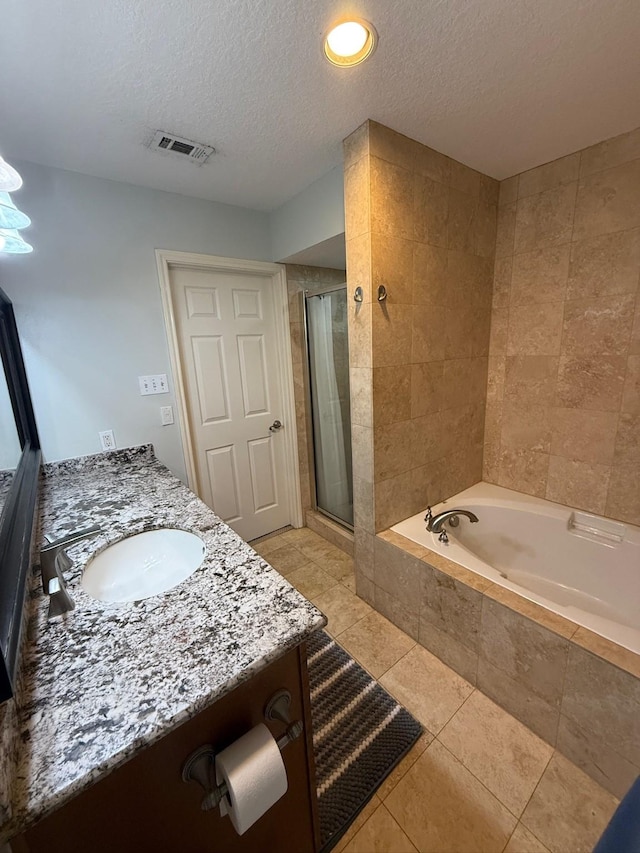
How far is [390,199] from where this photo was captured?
157cm

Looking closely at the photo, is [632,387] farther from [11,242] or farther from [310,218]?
[11,242]

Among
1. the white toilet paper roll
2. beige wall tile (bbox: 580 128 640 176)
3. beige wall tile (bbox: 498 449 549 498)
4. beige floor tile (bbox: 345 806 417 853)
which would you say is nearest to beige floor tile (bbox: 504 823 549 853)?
beige floor tile (bbox: 345 806 417 853)

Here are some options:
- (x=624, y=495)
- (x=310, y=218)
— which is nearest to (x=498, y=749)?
(x=624, y=495)

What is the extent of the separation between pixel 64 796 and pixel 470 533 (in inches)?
78.1

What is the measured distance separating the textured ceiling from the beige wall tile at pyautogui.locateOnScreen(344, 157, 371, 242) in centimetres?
17

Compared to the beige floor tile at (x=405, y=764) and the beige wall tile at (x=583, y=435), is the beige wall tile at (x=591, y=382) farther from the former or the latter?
the beige floor tile at (x=405, y=764)

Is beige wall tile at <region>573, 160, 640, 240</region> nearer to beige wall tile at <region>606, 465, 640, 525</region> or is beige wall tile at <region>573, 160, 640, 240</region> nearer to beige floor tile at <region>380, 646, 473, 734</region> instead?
beige wall tile at <region>606, 465, 640, 525</region>

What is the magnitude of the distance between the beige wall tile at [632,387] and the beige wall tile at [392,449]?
104cm

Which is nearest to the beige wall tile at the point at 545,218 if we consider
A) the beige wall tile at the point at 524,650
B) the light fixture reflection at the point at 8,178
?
the beige wall tile at the point at 524,650

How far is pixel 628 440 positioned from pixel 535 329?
2.44 feet

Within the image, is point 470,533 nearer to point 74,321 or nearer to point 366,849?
point 366,849

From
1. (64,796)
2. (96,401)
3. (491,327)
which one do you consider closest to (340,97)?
(491,327)

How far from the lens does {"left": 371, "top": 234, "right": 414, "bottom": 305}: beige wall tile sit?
1.56m

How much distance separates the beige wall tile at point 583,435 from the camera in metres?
1.79
